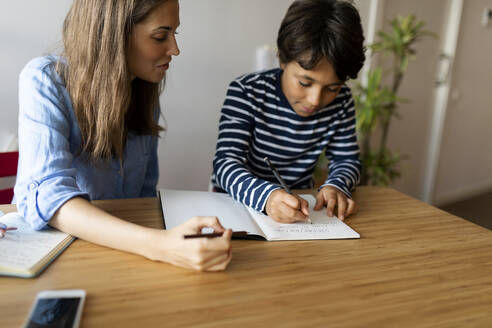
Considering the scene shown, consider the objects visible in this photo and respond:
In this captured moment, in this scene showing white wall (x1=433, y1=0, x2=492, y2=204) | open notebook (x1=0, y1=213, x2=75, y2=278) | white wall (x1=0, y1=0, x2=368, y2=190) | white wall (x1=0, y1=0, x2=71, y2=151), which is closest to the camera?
open notebook (x1=0, y1=213, x2=75, y2=278)

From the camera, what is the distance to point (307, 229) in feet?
2.95

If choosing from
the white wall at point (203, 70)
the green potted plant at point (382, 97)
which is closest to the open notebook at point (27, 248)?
the white wall at point (203, 70)

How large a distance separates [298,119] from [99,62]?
648mm

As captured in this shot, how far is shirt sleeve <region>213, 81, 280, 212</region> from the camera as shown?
102cm

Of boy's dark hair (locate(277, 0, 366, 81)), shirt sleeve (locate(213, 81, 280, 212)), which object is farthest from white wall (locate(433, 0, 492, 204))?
shirt sleeve (locate(213, 81, 280, 212))

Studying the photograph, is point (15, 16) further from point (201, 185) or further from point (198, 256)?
point (198, 256)

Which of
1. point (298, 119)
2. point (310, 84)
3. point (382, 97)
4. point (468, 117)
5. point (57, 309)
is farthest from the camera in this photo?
point (468, 117)

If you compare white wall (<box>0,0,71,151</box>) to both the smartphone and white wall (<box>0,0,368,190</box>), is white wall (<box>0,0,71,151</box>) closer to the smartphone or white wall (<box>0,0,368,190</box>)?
white wall (<box>0,0,368,190</box>)

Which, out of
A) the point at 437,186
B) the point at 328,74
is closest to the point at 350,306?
the point at 328,74

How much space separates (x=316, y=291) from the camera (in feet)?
2.14

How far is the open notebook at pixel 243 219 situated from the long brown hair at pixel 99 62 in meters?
0.23

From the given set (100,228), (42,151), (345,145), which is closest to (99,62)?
(42,151)

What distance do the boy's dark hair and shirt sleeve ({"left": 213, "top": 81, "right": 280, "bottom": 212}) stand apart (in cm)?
21

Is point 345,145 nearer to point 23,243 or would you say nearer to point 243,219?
point 243,219
